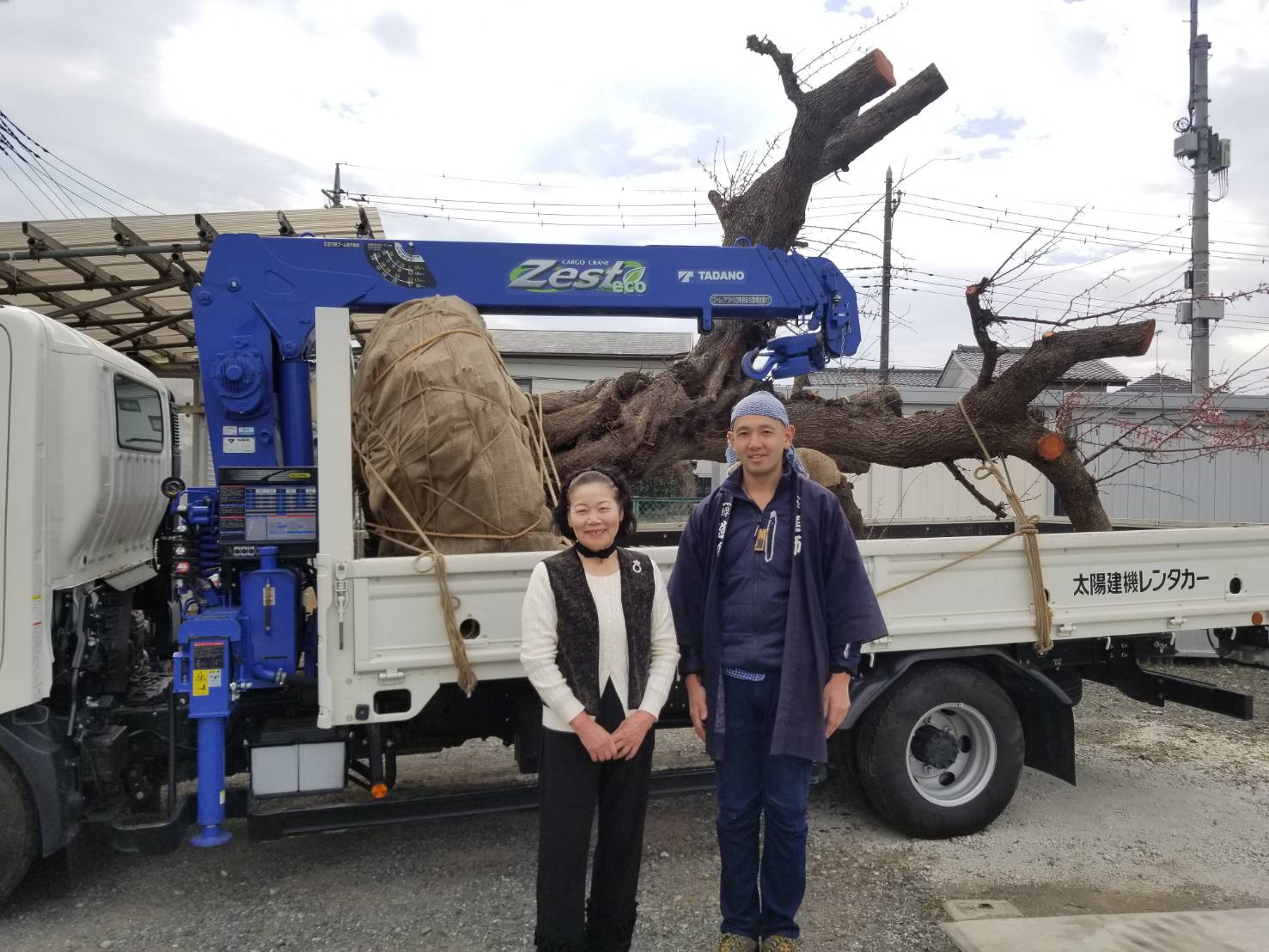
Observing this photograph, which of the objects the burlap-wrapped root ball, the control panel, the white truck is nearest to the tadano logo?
the burlap-wrapped root ball

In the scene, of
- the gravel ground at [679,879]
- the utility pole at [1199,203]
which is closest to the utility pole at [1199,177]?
the utility pole at [1199,203]

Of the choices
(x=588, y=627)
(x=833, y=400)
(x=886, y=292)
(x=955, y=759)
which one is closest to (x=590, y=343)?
(x=886, y=292)

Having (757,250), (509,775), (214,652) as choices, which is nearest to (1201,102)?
(757,250)

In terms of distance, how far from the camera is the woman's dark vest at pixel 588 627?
272 cm

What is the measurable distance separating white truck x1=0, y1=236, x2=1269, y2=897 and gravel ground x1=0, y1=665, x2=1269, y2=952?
326mm

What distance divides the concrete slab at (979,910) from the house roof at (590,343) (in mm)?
17843

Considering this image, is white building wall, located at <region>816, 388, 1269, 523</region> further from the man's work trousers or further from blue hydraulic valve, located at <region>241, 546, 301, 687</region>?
blue hydraulic valve, located at <region>241, 546, 301, 687</region>

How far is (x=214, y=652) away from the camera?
3.47m

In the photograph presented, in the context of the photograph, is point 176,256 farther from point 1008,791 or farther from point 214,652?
point 1008,791

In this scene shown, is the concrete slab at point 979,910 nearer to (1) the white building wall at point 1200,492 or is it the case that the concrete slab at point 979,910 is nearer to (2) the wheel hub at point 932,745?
(2) the wheel hub at point 932,745

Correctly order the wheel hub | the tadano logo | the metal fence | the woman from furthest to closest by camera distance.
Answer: the metal fence
the tadano logo
the wheel hub
the woman

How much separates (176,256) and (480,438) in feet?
14.6

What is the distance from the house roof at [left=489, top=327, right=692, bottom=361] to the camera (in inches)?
874

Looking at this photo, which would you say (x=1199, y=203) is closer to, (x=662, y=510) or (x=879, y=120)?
(x=662, y=510)
